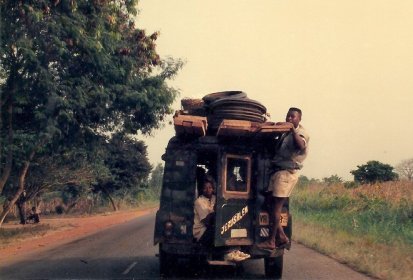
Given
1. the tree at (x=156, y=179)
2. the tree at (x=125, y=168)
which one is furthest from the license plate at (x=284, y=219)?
the tree at (x=156, y=179)

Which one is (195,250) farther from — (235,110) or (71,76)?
(71,76)

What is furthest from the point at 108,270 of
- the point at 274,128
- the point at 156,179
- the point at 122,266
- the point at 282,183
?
the point at 156,179

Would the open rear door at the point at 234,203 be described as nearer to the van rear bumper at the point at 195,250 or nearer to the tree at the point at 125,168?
the van rear bumper at the point at 195,250

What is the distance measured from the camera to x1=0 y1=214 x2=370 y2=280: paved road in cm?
1032

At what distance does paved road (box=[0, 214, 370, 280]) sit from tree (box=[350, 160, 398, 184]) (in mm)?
38785

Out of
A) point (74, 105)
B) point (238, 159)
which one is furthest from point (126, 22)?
point (238, 159)

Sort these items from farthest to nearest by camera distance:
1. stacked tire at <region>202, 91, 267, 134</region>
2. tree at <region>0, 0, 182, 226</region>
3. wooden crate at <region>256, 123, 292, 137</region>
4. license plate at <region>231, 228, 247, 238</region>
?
tree at <region>0, 0, 182, 226</region>
stacked tire at <region>202, 91, 267, 134</region>
license plate at <region>231, 228, 247, 238</region>
wooden crate at <region>256, 123, 292, 137</region>

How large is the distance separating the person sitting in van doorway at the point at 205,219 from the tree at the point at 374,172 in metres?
45.2

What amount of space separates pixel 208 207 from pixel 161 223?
895mm

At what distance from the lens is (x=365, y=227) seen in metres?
18.8

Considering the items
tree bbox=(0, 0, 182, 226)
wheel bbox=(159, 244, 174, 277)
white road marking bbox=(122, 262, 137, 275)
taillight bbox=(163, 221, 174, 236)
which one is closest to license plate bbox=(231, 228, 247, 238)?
taillight bbox=(163, 221, 174, 236)

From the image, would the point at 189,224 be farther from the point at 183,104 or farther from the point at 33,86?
the point at 33,86

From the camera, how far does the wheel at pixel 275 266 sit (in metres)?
9.85

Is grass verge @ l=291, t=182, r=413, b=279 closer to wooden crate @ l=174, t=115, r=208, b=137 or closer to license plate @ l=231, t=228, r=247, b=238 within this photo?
license plate @ l=231, t=228, r=247, b=238
